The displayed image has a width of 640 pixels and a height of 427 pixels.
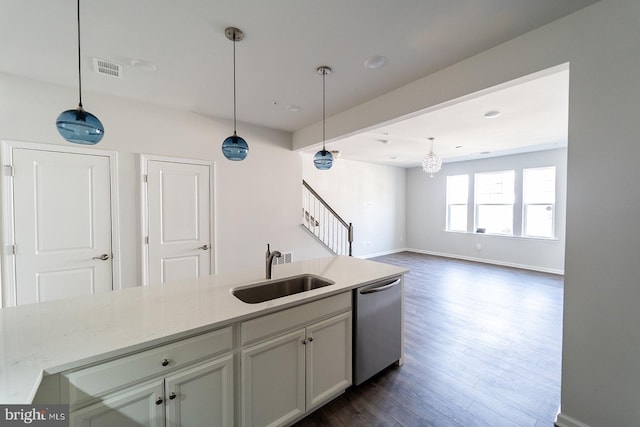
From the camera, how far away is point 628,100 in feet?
4.83

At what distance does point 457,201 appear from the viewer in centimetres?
727

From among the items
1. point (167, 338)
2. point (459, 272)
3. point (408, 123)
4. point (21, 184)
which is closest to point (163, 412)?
point (167, 338)

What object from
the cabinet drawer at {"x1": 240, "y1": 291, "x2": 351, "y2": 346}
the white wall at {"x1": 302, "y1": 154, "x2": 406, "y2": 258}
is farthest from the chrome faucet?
the white wall at {"x1": 302, "y1": 154, "x2": 406, "y2": 258}

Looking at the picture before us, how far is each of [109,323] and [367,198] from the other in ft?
21.6

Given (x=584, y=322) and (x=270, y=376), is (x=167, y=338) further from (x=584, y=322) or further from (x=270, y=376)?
(x=584, y=322)

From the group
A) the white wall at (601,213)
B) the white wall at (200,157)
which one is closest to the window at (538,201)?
the white wall at (200,157)

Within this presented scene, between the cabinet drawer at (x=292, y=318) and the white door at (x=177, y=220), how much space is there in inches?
97.3

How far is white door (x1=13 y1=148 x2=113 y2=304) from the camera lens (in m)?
2.57

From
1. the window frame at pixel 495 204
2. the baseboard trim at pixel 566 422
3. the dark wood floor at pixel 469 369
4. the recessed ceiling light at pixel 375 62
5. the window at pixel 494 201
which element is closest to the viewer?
the baseboard trim at pixel 566 422

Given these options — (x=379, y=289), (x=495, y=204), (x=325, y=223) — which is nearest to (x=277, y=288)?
(x=379, y=289)

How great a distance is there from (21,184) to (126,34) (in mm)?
1986

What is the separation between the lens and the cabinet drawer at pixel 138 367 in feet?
3.32

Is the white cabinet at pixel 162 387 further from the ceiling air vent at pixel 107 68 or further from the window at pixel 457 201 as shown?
the window at pixel 457 201

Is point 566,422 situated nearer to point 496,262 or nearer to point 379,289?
point 379,289
